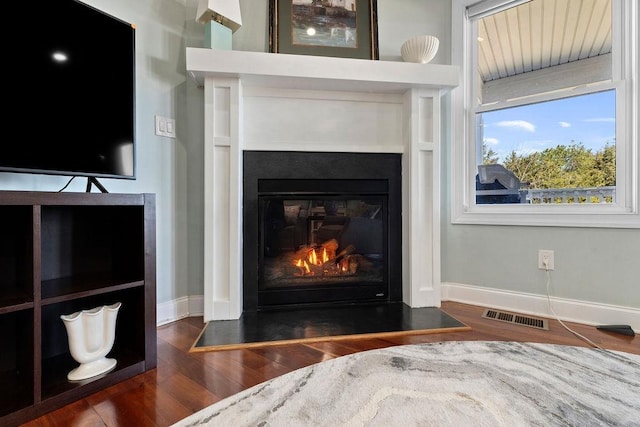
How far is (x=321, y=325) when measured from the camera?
1708 millimetres

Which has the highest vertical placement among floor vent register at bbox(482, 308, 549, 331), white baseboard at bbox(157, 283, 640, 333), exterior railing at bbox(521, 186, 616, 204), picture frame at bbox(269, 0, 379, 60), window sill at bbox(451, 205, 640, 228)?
picture frame at bbox(269, 0, 379, 60)

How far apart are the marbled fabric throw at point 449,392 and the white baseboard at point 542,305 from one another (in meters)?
0.44

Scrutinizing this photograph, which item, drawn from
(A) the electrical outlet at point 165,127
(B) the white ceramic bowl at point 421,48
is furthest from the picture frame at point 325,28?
(A) the electrical outlet at point 165,127

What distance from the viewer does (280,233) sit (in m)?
2.01

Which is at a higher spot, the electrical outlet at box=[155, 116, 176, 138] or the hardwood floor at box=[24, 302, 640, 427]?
the electrical outlet at box=[155, 116, 176, 138]

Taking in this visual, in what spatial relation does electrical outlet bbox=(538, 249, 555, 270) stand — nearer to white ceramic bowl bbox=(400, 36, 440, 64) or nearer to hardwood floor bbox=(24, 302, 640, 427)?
hardwood floor bbox=(24, 302, 640, 427)

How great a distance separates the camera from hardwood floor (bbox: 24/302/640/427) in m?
1.00

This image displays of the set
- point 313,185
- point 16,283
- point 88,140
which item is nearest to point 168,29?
point 88,140

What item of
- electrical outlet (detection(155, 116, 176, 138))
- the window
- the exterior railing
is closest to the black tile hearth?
the window

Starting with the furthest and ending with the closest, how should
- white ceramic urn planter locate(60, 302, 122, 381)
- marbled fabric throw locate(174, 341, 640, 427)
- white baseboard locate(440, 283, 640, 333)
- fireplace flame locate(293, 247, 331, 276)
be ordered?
fireplace flame locate(293, 247, 331, 276) → white baseboard locate(440, 283, 640, 333) → white ceramic urn planter locate(60, 302, 122, 381) → marbled fabric throw locate(174, 341, 640, 427)

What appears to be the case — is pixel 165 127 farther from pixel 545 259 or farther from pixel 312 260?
pixel 545 259

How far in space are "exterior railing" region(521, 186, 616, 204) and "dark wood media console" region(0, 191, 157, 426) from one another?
2269 millimetres

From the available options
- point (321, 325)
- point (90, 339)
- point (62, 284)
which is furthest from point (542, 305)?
point (62, 284)

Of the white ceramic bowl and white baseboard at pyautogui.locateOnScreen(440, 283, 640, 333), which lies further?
the white ceramic bowl
